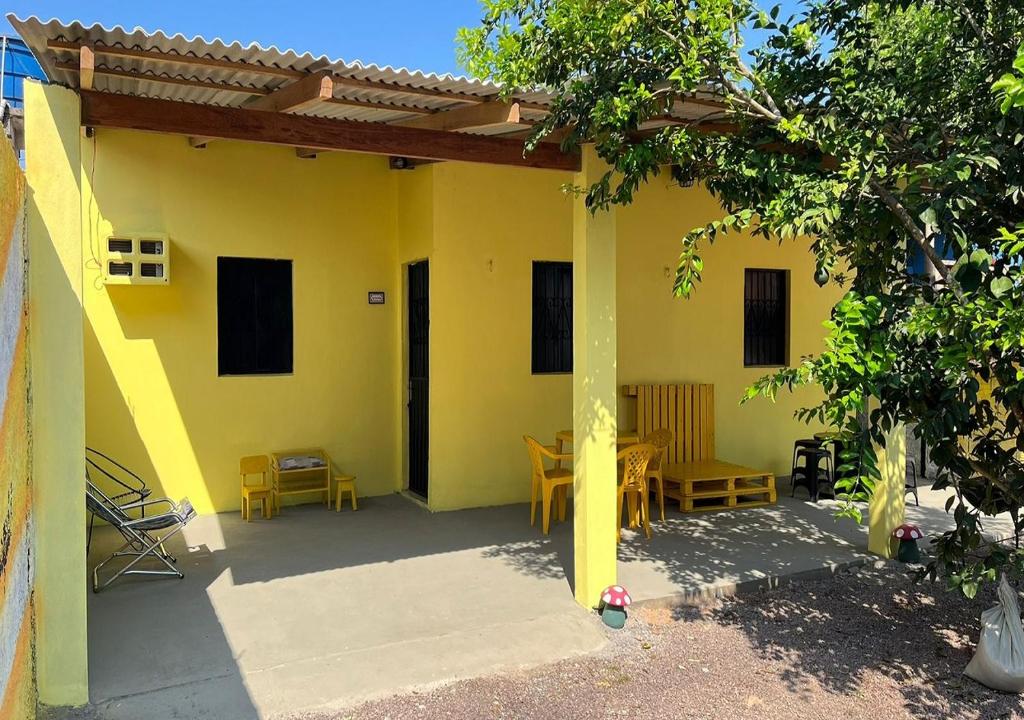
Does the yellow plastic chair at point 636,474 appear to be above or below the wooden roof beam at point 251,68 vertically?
below

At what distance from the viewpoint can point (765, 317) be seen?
9.48 meters

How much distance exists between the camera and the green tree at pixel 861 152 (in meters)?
3.31

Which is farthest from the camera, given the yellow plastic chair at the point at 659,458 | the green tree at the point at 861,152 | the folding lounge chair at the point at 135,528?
the yellow plastic chair at the point at 659,458

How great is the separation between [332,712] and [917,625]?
3.65 m

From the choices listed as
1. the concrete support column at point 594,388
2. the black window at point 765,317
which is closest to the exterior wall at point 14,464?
the concrete support column at point 594,388

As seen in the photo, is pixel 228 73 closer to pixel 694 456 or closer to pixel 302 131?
pixel 302 131

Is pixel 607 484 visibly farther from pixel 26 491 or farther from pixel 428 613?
pixel 26 491

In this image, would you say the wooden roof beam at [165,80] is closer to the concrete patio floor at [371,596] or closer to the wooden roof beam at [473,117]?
the wooden roof beam at [473,117]

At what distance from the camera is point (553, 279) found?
8242mm

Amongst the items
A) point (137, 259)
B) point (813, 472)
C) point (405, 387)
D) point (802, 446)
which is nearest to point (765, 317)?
point (802, 446)

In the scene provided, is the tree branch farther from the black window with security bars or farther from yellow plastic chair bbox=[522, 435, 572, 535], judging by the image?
the black window with security bars

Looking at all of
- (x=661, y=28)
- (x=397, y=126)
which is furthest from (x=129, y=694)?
(x=661, y=28)

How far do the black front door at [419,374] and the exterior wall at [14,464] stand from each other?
4.43 metres

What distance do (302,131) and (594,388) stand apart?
7.56 feet
